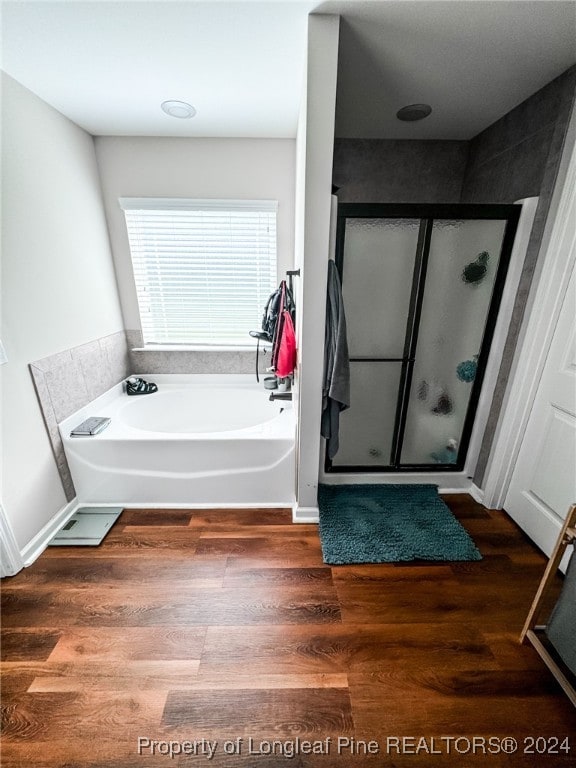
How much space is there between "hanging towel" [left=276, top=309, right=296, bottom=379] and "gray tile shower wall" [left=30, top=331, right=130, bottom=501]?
4.46ft

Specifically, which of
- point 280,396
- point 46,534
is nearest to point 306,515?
point 280,396

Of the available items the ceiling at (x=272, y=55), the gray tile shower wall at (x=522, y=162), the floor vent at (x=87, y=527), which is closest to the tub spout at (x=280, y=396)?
the floor vent at (x=87, y=527)

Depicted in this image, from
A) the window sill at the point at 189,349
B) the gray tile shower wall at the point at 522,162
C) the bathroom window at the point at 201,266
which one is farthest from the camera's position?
the window sill at the point at 189,349

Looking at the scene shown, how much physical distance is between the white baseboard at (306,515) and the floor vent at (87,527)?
3.68ft

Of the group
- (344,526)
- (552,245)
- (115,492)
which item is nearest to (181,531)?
(115,492)

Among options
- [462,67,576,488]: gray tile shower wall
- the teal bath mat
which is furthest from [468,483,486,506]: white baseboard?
the teal bath mat

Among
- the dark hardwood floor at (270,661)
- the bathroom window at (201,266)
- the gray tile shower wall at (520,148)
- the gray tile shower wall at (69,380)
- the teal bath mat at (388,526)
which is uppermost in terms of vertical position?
the gray tile shower wall at (520,148)

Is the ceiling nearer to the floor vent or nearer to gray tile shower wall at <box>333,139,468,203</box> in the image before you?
gray tile shower wall at <box>333,139,468,203</box>

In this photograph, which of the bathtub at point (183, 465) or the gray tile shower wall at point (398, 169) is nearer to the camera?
the bathtub at point (183, 465)

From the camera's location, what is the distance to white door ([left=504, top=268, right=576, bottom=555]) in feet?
4.76

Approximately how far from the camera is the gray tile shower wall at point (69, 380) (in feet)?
5.56

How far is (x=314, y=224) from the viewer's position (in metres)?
1.32

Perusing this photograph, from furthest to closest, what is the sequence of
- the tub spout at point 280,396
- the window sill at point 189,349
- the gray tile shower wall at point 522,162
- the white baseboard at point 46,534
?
the window sill at point 189,349, the tub spout at point 280,396, the white baseboard at point 46,534, the gray tile shower wall at point 522,162

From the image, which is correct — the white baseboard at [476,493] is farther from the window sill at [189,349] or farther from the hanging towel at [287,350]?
the window sill at [189,349]
